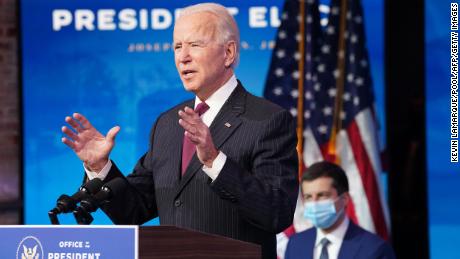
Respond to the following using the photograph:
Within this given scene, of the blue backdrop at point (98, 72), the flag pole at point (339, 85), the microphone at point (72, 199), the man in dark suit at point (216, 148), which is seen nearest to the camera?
the microphone at point (72, 199)

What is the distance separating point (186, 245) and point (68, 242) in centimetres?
32

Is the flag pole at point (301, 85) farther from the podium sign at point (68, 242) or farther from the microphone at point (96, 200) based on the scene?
the podium sign at point (68, 242)

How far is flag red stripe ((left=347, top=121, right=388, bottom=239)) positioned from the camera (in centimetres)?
628

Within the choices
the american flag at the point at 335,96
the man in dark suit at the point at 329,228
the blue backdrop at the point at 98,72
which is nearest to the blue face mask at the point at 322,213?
the man in dark suit at the point at 329,228

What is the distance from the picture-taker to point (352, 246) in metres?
5.38

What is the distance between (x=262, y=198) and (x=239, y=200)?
71mm

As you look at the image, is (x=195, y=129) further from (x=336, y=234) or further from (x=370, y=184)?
(x=370, y=184)

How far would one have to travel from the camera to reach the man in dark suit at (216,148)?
2.91 metres

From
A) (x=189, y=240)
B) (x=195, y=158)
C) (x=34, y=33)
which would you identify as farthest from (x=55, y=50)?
(x=189, y=240)

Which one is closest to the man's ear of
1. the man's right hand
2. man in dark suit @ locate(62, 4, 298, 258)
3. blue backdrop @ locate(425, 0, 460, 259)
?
man in dark suit @ locate(62, 4, 298, 258)

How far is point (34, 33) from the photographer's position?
674cm

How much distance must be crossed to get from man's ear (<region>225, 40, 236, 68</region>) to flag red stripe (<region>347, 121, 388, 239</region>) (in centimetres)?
336

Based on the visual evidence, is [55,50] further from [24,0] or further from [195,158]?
[195,158]

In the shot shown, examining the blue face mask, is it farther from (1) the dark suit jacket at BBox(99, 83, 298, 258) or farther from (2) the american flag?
(1) the dark suit jacket at BBox(99, 83, 298, 258)
